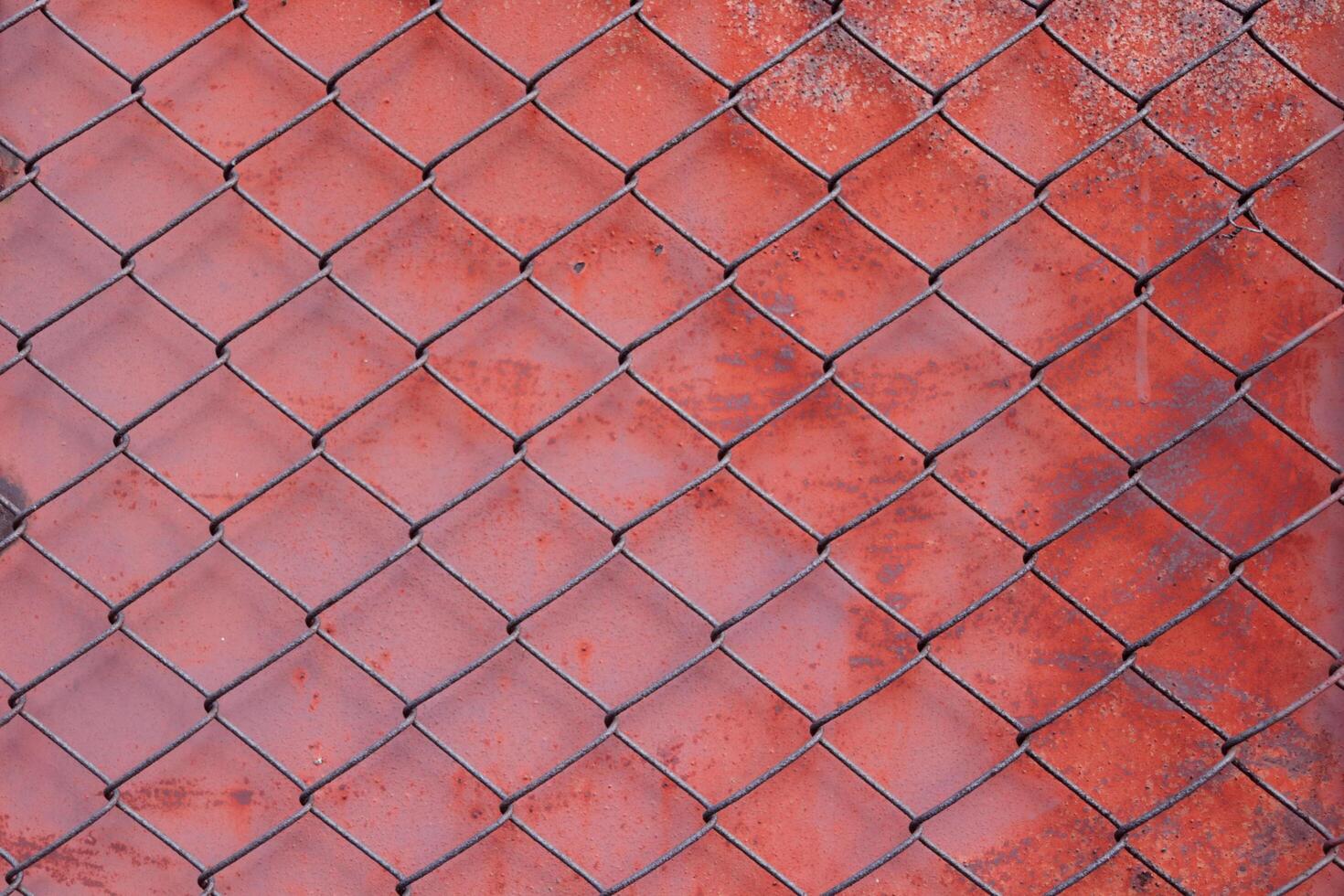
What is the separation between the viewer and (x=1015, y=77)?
151 cm

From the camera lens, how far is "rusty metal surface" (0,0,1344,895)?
1502mm

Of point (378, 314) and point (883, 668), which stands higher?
point (378, 314)

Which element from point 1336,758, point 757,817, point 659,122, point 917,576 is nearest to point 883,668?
point 917,576

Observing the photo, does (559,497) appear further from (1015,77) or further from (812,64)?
(1015,77)

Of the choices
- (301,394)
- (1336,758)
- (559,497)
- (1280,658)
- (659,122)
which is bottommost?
(1336,758)

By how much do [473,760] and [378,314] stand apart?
2.03 feet

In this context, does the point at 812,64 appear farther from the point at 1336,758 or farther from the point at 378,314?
the point at 1336,758

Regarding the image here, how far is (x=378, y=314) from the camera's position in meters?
1.42

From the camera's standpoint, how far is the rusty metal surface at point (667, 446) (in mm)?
1502

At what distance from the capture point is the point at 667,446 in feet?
4.95

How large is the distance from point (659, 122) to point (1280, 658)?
Result: 1.13 m

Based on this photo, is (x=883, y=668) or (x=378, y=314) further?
(x=883, y=668)

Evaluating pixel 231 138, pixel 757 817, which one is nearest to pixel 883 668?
pixel 757 817

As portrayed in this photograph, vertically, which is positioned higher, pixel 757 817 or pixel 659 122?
pixel 659 122
